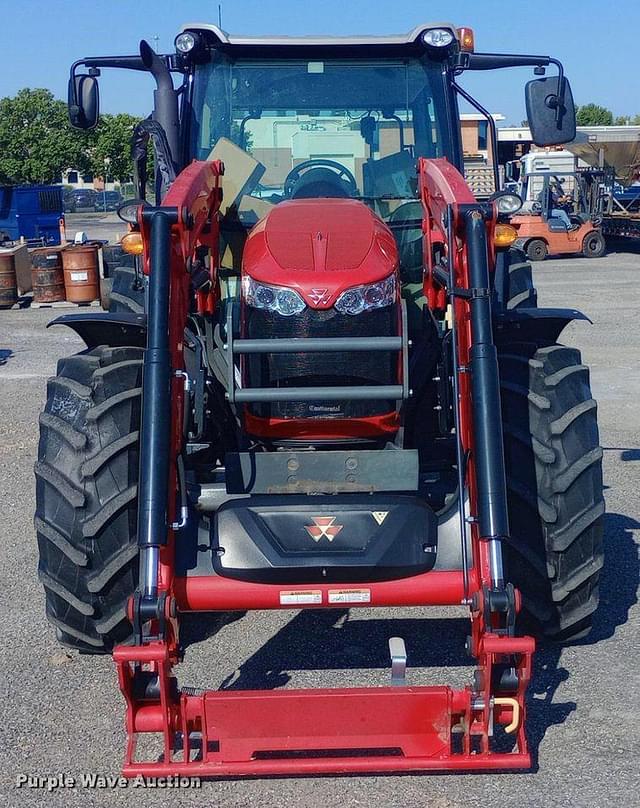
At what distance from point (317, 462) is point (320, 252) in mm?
816

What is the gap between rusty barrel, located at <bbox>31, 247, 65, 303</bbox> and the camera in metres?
16.9

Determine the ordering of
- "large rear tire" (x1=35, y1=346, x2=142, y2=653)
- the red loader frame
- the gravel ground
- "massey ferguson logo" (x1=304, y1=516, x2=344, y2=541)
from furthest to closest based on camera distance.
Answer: "large rear tire" (x1=35, y1=346, x2=142, y2=653)
"massey ferguson logo" (x1=304, y1=516, x2=344, y2=541)
the gravel ground
the red loader frame

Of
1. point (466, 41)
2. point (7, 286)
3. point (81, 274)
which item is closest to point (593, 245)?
point (81, 274)

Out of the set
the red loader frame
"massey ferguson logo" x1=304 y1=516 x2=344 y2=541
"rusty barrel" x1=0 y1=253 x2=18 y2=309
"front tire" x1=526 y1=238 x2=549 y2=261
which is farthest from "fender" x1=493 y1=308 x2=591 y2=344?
"front tire" x1=526 y1=238 x2=549 y2=261

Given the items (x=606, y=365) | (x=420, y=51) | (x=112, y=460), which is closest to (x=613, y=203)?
(x=606, y=365)

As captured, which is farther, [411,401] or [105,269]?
[105,269]

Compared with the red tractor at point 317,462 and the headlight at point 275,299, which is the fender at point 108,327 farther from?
the headlight at point 275,299

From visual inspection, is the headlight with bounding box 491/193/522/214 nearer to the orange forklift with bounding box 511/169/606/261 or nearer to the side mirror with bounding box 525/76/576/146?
the side mirror with bounding box 525/76/576/146

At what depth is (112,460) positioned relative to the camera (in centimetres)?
409

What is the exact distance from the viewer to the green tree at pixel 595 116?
81562mm

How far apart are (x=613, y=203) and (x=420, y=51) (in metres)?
23.2

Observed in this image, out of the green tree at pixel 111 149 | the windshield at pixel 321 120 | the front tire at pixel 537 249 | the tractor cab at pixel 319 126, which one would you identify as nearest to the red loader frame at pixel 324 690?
the tractor cab at pixel 319 126

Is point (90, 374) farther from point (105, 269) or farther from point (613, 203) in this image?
point (613, 203)

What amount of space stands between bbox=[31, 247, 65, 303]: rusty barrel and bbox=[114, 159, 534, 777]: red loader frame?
13.7 metres
